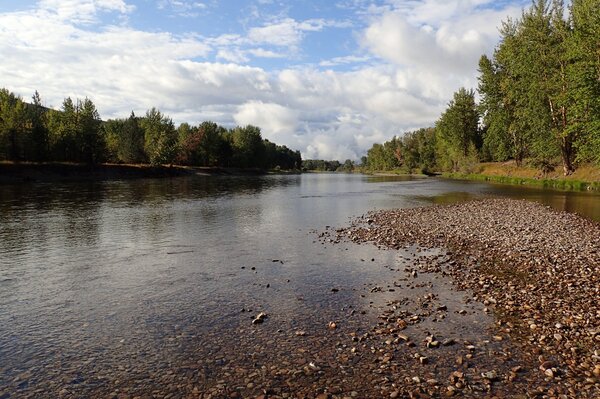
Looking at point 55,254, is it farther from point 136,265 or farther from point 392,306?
point 392,306

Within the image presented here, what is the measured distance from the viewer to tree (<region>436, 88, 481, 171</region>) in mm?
143875

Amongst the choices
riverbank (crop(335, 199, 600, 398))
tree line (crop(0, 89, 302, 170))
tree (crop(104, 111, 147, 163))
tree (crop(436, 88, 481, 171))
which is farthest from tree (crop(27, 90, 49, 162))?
tree (crop(436, 88, 481, 171))

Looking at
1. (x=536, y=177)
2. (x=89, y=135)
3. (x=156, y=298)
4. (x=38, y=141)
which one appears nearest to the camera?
(x=156, y=298)

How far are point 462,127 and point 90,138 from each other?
13039 cm

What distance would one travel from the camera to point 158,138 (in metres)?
160

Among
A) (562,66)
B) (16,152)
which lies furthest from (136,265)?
(16,152)

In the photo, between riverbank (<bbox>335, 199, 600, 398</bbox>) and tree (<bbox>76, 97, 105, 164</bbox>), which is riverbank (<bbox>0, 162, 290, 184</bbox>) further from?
riverbank (<bbox>335, 199, 600, 398</bbox>)

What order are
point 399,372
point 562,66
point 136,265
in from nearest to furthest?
point 399,372 → point 136,265 → point 562,66

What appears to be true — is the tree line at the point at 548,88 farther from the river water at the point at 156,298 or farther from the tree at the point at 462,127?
the river water at the point at 156,298

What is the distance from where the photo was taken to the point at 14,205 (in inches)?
1934

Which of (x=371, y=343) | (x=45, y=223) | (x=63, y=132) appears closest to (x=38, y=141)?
(x=63, y=132)

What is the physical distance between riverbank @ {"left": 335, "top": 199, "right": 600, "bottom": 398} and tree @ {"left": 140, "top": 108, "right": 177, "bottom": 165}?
127 m

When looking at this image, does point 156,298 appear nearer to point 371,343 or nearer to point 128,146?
point 371,343

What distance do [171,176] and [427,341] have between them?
142018mm
